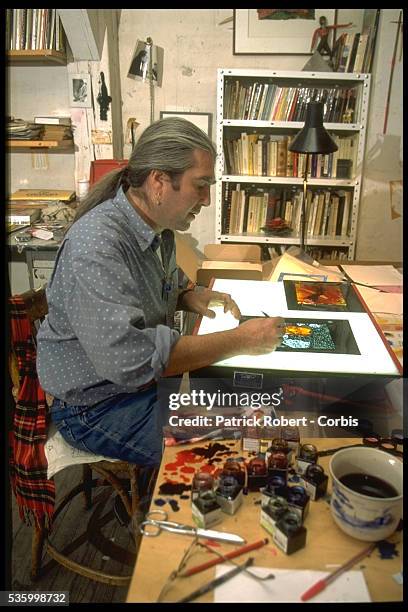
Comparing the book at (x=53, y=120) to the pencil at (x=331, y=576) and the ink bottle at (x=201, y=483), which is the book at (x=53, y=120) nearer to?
the ink bottle at (x=201, y=483)

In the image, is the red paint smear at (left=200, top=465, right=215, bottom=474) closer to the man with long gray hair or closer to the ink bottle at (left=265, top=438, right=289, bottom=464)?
the ink bottle at (left=265, top=438, right=289, bottom=464)

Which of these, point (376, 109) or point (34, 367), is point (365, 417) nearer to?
point (34, 367)

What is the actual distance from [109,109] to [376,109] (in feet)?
5.17

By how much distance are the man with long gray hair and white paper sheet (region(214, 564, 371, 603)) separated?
458mm

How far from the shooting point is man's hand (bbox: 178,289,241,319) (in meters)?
1.52

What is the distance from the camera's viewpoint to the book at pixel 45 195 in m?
3.04

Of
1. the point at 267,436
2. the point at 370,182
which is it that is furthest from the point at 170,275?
the point at 370,182

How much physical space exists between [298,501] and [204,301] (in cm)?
87

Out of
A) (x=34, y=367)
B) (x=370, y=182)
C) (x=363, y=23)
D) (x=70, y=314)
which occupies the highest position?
(x=363, y=23)

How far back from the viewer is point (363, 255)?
317 cm

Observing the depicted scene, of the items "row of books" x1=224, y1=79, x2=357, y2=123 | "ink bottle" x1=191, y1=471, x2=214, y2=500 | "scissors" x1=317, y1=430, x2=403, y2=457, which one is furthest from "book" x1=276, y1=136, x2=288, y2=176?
"ink bottle" x1=191, y1=471, x2=214, y2=500

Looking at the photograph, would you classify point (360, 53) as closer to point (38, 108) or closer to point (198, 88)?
point (198, 88)

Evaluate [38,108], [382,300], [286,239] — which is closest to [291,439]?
[382,300]

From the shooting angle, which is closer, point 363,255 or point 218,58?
point 218,58
